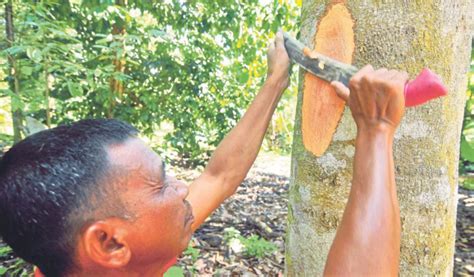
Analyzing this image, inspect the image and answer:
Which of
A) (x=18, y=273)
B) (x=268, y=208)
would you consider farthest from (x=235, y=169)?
(x=268, y=208)

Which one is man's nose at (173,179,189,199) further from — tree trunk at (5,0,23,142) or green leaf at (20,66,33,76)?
tree trunk at (5,0,23,142)

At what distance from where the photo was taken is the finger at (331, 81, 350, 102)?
44.3 inches

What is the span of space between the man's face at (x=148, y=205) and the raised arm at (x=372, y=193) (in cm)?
38

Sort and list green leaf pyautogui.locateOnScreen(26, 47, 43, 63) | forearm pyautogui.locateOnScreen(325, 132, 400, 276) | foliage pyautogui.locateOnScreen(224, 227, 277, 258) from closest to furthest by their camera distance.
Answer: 1. forearm pyautogui.locateOnScreen(325, 132, 400, 276)
2. green leaf pyautogui.locateOnScreen(26, 47, 43, 63)
3. foliage pyautogui.locateOnScreen(224, 227, 277, 258)

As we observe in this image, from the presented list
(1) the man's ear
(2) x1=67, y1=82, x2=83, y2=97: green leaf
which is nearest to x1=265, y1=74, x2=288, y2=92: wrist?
(1) the man's ear

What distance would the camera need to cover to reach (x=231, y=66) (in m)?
4.92

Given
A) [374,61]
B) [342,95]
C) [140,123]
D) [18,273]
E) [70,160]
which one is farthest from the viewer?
[140,123]

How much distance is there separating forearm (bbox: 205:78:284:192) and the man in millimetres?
573

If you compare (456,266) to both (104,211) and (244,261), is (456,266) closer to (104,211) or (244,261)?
(244,261)

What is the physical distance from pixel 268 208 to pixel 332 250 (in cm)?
366

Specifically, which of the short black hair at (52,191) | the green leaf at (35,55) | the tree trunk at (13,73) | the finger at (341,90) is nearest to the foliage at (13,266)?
the tree trunk at (13,73)

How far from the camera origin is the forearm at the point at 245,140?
62.6 inches

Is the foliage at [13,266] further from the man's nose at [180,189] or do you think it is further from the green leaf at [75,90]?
the man's nose at [180,189]

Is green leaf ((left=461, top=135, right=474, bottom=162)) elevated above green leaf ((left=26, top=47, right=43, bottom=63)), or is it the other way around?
green leaf ((left=26, top=47, right=43, bottom=63))
